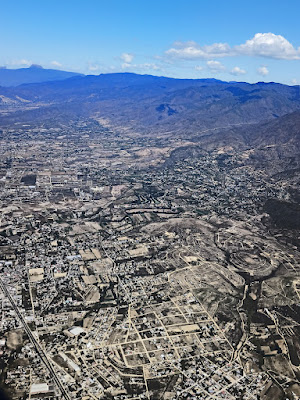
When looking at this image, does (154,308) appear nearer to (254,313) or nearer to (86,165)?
(254,313)

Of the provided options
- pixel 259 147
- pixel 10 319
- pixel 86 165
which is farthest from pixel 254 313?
pixel 259 147

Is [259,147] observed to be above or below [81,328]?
above

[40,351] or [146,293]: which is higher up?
[146,293]

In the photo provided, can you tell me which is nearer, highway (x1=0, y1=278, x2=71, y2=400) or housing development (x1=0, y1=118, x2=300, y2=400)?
highway (x1=0, y1=278, x2=71, y2=400)

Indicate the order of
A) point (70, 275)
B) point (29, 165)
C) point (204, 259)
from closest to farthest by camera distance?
point (70, 275) → point (204, 259) → point (29, 165)

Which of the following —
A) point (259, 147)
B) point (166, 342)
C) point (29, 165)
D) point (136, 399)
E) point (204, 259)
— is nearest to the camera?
point (136, 399)

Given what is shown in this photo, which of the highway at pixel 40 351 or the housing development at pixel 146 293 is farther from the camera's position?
the housing development at pixel 146 293

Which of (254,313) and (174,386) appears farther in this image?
(254,313)

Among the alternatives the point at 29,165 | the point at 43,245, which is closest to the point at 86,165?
the point at 29,165

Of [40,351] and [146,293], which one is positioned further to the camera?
[146,293]

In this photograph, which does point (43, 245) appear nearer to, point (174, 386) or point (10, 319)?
point (10, 319)
